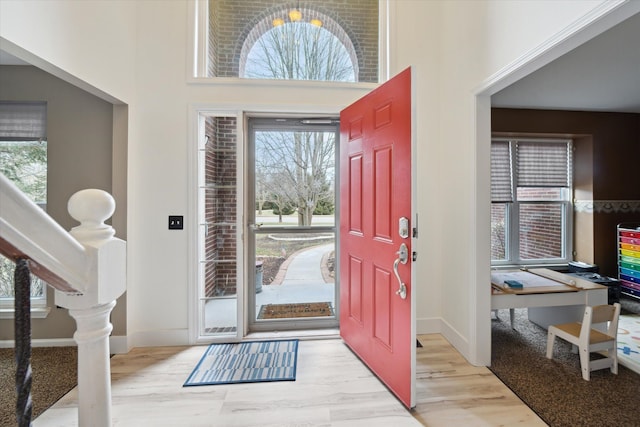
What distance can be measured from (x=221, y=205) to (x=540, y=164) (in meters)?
4.60

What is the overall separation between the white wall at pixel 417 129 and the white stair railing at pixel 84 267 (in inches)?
77.9

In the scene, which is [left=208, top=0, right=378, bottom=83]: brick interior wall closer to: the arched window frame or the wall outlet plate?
the arched window frame

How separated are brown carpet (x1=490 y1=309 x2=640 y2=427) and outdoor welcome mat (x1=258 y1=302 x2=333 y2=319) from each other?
152cm

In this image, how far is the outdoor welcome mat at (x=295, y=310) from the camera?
300cm

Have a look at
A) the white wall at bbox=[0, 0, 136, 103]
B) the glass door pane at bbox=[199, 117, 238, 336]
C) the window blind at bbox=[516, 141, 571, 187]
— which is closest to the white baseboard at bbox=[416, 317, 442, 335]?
the glass door pane at bbox=[199, 117, 238, 336]

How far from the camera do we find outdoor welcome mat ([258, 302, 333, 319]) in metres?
3.00

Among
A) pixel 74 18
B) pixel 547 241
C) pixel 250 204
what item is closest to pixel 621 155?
pixel 547 241

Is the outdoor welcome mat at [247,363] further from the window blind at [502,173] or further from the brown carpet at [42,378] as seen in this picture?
the window blind at [502,173]

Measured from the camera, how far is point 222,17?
9.21 feet

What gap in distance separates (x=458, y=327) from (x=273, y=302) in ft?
5.72

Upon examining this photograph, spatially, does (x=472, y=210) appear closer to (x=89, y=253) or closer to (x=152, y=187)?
(x=89, y=253)

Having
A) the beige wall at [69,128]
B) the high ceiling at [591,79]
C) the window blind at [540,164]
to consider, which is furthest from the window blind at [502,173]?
the beige wall at [69,128]

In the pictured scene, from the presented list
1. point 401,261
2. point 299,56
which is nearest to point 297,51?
point 299,56

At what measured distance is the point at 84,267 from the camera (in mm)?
649
